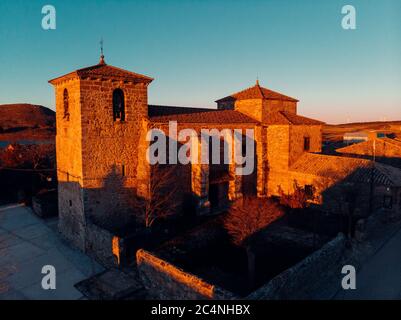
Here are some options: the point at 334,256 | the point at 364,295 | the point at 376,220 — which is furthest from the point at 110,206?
the point at 376,220

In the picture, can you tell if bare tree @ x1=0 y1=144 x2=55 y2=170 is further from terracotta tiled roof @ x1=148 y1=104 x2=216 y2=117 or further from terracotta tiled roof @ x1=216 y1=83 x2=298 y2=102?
terracotta tiled roof @ x1=216 y1=83 x2=298 y2=102

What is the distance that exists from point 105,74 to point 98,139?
3.50m

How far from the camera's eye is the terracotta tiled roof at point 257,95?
24.1 meters

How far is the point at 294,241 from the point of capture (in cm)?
1598

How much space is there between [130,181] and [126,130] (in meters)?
2.98

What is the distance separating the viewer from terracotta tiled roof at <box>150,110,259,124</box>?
734 inches

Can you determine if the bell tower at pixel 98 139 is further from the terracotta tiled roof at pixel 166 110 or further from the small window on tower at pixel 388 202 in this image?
the small window on tower at pixel 388 202

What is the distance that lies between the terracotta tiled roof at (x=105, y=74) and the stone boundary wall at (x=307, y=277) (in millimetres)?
12696

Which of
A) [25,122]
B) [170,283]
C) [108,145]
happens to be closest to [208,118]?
[108,145]

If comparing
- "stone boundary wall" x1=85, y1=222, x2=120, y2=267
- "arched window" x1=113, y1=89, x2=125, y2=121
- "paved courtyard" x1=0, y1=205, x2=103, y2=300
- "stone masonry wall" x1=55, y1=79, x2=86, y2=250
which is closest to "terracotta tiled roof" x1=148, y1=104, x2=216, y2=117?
"arched window" x1=113, y1=89, x2=125, y2=121

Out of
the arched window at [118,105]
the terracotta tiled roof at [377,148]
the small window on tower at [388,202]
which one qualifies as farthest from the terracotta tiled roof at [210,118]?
the terracotta tiled roof at [377,148]

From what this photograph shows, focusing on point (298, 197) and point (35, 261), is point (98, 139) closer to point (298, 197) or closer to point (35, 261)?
point (35, 261)

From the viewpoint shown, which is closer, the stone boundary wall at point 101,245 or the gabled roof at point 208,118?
the stone boundary wall at point 101,245

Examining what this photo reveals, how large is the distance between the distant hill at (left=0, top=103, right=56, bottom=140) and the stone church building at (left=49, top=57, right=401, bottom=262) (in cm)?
3109
